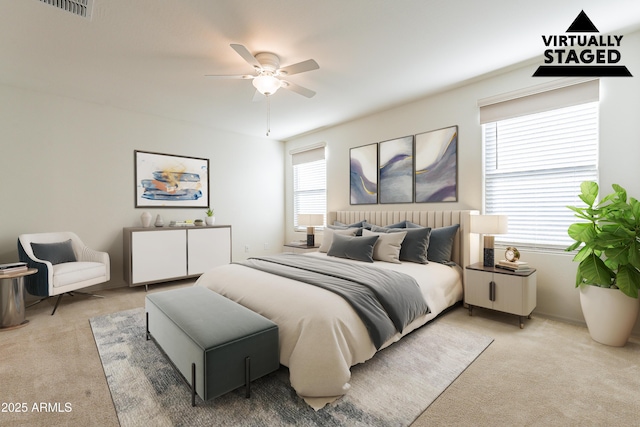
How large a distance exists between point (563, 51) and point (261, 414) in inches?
157

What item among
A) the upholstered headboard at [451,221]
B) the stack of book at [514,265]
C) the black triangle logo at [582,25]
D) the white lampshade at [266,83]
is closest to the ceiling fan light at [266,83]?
the white lampshade at [266,83]

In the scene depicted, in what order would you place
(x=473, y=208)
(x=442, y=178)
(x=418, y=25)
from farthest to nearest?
(x=442, y=178)
(x=473, y=208)
(x=418, y=25)

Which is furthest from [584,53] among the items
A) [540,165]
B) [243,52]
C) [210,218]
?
[210,218]

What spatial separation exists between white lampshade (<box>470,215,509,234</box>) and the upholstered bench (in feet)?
7.74

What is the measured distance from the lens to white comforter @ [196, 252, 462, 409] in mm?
1706

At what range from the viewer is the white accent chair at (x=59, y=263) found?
10.3 feet

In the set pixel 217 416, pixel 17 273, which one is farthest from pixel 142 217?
pixel 217 416

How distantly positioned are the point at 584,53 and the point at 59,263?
242 inches

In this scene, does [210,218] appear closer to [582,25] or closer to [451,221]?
[451,221]

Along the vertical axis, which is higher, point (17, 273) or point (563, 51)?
point (563, 51)

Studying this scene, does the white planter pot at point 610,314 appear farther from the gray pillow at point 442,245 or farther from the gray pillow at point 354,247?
the gray pillow at point 354,247

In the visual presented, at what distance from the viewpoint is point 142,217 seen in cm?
438

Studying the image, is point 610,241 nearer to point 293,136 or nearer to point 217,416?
point 217,416

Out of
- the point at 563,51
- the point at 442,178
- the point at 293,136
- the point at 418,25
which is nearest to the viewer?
the point at 418,25
